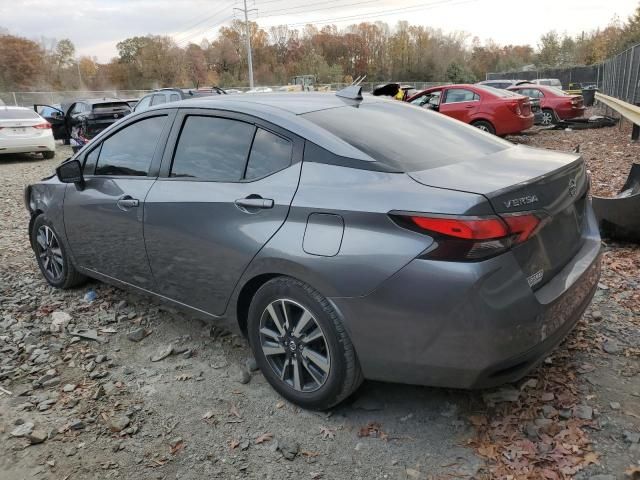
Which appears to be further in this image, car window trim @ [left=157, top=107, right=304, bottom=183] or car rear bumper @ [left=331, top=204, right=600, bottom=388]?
car window trim @ [left=157, top=107, right=304, bottom=183]

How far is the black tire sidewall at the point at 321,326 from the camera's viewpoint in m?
2.47

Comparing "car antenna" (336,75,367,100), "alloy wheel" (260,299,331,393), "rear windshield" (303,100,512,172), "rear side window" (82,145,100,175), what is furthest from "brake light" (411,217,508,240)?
"rear side window" (82,145,100,175)

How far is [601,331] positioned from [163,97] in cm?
1253

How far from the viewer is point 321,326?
2.50 metres

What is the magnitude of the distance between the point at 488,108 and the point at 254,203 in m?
11.2

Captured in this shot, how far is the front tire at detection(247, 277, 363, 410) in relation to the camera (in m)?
2.47

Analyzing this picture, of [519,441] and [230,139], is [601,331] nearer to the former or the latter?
[519,441]

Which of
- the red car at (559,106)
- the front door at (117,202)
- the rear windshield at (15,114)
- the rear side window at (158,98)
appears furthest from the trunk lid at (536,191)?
the red car at (559,106)

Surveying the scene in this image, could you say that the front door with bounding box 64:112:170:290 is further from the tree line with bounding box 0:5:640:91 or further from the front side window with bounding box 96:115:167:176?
the tree line with bounding box 0:5:640:91

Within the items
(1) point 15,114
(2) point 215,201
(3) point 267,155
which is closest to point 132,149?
(2) point 215,201

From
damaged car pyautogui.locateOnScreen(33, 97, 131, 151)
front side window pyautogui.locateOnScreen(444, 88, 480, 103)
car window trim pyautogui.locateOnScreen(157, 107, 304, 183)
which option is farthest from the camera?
damaged car pyautogui.locateOnScreen(33, 97, 131, 151)

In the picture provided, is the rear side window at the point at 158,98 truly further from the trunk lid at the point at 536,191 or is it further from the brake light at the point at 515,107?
the trunk lid at the point at 536,191

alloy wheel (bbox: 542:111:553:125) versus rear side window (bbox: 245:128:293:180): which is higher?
rear side window (bbox: 245:128:293:180)

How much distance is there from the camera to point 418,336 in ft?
7.33
